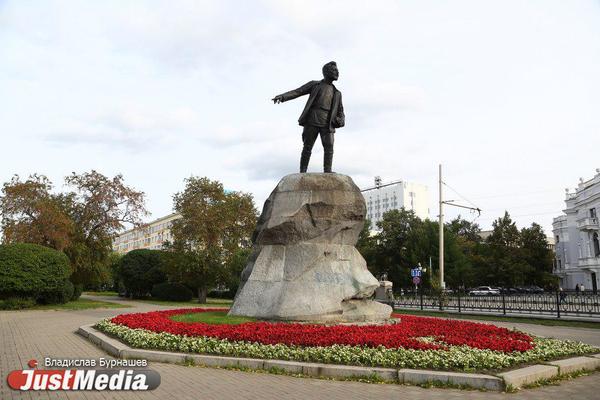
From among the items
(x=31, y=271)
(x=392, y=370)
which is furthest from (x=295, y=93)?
(x=31, y=271)

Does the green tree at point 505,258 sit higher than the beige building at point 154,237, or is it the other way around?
the beige building at point 154,237

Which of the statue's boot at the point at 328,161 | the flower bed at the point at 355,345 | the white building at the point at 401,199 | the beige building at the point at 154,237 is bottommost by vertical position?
the flower bed at the point at 355,345

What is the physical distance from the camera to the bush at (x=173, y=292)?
40250mm

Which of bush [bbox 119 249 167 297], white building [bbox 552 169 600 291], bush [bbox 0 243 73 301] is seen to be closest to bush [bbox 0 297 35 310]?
bush [bbox 0 243 73 301]

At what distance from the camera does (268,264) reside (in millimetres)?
12266

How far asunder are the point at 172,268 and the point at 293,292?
28.5m

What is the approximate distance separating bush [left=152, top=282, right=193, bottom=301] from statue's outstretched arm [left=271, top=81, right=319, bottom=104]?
30.0m

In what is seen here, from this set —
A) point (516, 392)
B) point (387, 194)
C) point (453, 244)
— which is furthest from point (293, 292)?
point (387, 194)

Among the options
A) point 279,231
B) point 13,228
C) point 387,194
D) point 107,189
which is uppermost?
point 387,194

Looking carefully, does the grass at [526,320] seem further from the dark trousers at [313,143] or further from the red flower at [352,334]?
the dark trousers at [313,143]

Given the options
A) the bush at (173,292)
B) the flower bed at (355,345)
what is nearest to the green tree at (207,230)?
the bush at (173,292)

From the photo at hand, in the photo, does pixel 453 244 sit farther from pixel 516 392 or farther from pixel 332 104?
pixel 516 392

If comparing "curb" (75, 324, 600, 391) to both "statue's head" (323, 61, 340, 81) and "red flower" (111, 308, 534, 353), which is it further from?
"statue's head" (323, 61, 340, 81)

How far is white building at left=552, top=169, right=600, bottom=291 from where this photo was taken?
2520 inches
